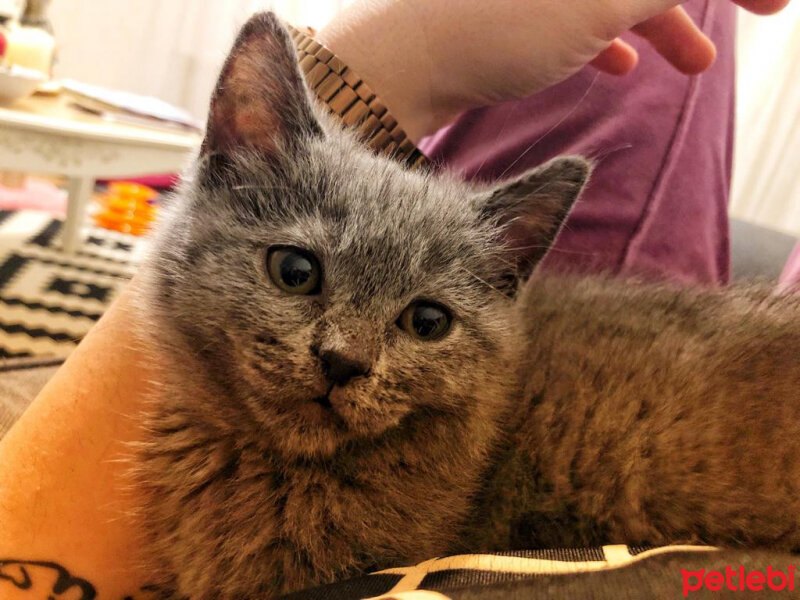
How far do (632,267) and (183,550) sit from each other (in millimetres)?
874

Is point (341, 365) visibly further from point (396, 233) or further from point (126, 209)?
point (126, 209)

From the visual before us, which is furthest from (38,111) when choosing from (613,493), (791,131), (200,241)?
(791,131)

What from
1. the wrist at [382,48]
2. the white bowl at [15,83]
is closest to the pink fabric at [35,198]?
the white bowl at [15,83]

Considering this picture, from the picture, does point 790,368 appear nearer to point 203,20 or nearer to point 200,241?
point 200,241

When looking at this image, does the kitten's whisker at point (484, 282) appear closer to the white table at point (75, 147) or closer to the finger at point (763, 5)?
the finger at point (763, 5)

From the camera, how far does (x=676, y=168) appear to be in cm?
119

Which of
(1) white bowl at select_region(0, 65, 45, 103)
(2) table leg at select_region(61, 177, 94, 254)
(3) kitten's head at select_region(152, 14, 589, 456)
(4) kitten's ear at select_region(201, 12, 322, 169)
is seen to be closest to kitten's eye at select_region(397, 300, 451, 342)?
(3) kitten's head at select_region(152, 14, 589, 456)

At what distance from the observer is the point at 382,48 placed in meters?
1.06

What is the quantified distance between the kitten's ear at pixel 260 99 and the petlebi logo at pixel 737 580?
68 cm

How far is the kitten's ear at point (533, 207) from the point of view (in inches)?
33.2

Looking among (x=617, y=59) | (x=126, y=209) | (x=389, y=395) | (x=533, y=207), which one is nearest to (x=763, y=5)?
(x=617, y=59)

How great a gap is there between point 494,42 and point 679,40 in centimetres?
33

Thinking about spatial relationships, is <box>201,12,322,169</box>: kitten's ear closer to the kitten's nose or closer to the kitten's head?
the kitten's head

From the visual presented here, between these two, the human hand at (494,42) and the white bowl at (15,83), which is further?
the white bowl at (15,83)
